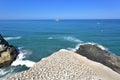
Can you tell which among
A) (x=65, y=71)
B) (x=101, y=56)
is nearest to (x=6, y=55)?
(x=101, y=56)

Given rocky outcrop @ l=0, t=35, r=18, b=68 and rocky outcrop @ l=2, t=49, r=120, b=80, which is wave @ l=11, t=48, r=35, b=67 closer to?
rocky outcrop @ l=0, t=35, r=18, b=68

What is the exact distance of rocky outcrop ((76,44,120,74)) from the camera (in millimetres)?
22492

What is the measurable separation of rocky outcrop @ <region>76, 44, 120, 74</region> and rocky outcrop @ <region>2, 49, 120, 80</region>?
15.3ft

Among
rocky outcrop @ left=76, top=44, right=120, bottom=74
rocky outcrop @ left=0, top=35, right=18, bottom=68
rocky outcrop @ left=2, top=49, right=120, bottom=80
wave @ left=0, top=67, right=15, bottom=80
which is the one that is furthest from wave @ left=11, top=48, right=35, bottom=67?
Result: rocky outcrop @ left=2, top=49, right=120, bottom=80

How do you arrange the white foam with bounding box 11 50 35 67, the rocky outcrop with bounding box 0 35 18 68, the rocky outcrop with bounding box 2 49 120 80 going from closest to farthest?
the rocky outcrop with bounding box 2 49 120 80, the rocky outcrop with bounding box 0 35 18 68, the white foam with bounding box 11 50 35 67

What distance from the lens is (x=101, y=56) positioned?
24.2 m

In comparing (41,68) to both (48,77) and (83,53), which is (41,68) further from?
(83,53)

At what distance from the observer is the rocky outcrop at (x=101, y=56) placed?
886 inches

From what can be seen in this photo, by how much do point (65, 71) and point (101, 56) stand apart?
9.04 metres

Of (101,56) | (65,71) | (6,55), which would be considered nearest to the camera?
(65,71)

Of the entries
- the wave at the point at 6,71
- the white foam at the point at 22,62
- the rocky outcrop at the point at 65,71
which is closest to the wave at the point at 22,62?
the white foam at the point at 22,62

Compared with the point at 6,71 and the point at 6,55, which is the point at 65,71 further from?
the point at 6,55

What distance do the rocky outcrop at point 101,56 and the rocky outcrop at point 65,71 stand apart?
466 cm

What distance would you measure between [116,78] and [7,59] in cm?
1599
